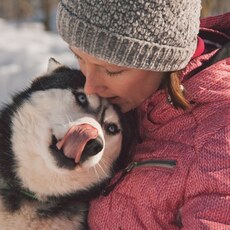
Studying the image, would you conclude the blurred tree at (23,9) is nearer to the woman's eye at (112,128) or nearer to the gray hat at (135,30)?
the woman's eye at (112,128)

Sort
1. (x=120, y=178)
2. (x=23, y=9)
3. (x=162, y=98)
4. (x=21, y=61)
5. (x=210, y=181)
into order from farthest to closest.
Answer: (x=23, y=9) < (x=21, y=61) < (x=120, y=178) < (x=162, y=98) < (x=210, y=181)

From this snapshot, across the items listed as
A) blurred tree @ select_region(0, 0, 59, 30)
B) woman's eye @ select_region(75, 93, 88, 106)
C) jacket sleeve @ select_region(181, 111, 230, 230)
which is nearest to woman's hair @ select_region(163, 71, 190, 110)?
jacket sleeve @ select_region(181, 111, 230, 230)

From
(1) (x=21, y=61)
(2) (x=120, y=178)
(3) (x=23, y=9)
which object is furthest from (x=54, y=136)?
(3) (x=23, y=9)

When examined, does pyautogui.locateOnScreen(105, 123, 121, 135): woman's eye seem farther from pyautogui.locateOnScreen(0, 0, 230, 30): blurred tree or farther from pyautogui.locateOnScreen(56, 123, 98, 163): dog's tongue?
pyautogui.locateOnScreen(0, 0, 230, 30): blurred tree

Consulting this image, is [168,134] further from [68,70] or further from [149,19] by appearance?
[68,70]

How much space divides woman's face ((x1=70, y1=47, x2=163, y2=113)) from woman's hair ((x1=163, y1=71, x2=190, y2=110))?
0.08m

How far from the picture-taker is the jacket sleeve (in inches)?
59.0

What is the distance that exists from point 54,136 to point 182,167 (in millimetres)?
477

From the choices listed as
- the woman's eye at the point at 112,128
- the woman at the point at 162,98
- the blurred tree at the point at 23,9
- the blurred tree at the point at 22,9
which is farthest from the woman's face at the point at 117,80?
the blurred tree at the point at 22,9

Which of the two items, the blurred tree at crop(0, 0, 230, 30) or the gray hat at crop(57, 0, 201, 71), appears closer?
the gray hat at crop(57, 0, 201, 71)

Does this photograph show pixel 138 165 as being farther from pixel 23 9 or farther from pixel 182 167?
pixel 23 9

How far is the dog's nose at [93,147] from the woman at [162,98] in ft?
0.63

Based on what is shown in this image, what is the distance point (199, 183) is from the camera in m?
1.55

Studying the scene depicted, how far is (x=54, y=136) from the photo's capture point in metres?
1.80
